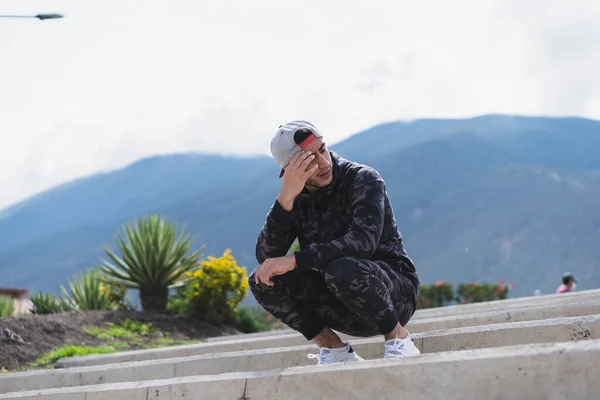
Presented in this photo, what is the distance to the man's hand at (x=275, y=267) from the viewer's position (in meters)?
3.62

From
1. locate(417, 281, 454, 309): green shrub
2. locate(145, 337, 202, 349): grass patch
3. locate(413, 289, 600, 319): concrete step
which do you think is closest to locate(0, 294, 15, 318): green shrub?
locate(145, 337, 202, 349): grass patch

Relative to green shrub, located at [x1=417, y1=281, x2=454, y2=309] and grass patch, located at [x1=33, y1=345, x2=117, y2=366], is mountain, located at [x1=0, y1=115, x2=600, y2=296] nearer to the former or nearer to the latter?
green shrub, located at [x1=417, y1=281, x2=454, y2=309]

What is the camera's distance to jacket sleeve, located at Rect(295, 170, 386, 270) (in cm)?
357

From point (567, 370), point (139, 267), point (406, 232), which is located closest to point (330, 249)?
point (567, 370)

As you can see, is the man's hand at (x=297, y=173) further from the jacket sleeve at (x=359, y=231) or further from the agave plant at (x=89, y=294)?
the agave plant at (x=89, y=294)

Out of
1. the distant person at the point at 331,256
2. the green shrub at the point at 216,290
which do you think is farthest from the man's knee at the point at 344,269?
the green shrub at the point at 216,290

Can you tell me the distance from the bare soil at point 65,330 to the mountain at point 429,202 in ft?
262

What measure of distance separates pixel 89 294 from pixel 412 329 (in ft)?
23.2

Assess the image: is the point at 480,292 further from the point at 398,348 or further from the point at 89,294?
the point at 398,348

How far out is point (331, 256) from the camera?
3566mm

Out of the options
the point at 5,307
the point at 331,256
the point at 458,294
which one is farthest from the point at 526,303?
the point at 458,294

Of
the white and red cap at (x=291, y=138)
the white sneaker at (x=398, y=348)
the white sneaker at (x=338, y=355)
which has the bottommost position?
the white sneaker at (x=338, y=355)

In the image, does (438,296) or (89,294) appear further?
(438,296)

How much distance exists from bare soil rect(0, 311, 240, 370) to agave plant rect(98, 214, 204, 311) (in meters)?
0.74
